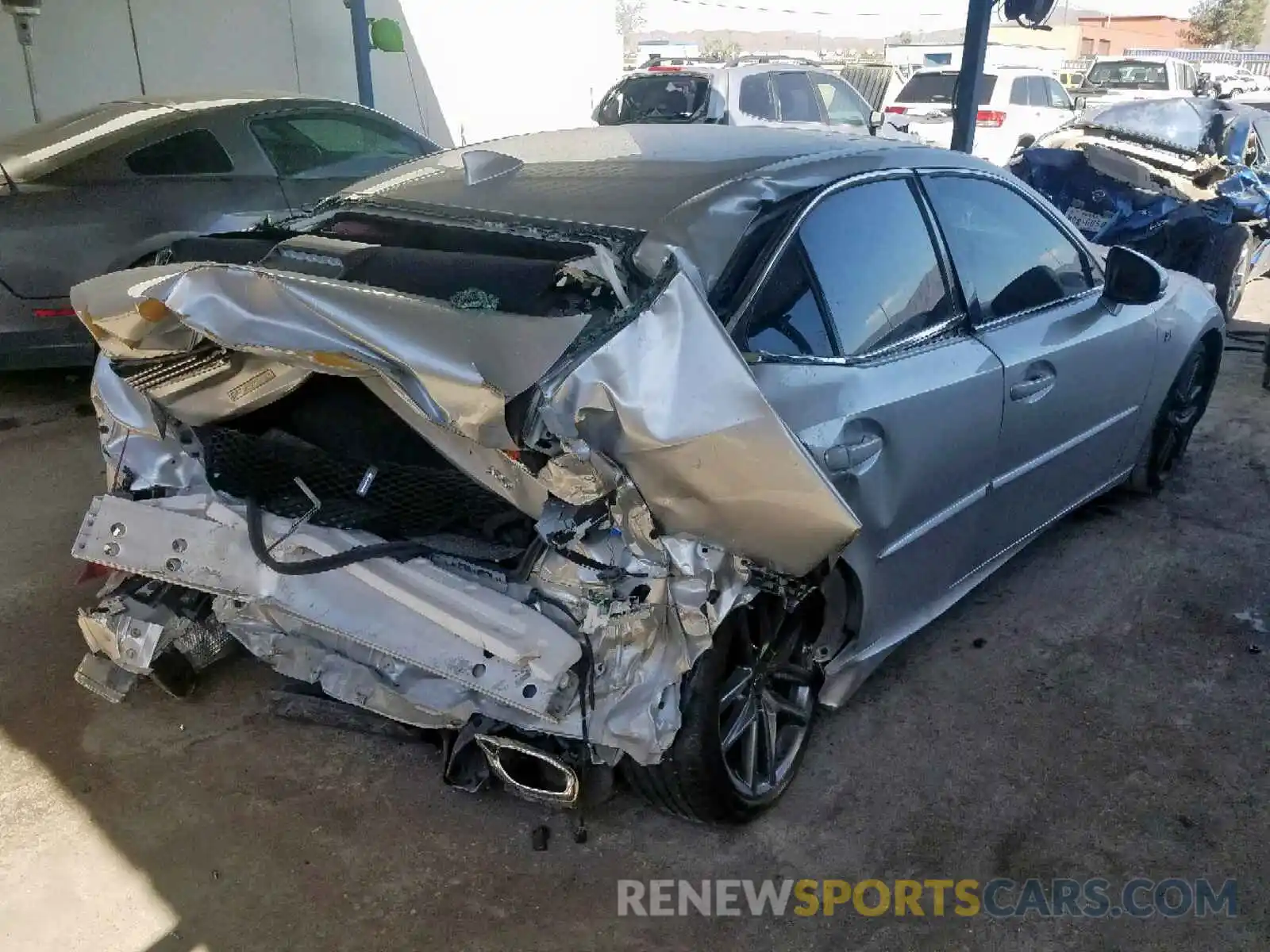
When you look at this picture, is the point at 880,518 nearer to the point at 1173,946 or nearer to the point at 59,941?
the point at 1173,946

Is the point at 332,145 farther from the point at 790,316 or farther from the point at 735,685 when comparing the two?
the point at 735,685

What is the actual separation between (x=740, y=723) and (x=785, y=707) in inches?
8.5

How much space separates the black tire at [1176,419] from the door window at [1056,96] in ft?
36.5

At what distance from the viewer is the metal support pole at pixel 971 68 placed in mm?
6508

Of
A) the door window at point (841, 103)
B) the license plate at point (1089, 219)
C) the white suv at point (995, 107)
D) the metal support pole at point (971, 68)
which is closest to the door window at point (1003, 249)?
the metal support pole at point (971, 68)

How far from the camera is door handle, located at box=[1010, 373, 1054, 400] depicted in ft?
10.2

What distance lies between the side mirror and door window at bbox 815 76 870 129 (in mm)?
8082

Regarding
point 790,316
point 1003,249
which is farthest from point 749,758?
point 1003,249

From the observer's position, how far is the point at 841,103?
11.5 m

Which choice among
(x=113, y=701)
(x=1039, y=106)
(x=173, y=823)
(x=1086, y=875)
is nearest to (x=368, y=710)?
(x=173, y=823)

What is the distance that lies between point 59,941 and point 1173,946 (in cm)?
251

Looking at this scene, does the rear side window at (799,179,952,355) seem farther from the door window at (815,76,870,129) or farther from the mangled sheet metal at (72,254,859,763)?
the door window at (815,76,870,129)

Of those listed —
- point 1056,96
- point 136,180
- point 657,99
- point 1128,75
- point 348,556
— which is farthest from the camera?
point 1128,75

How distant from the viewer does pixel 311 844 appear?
2.57 m
